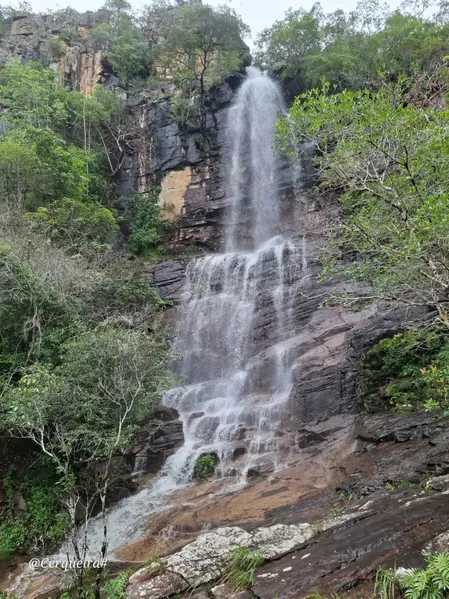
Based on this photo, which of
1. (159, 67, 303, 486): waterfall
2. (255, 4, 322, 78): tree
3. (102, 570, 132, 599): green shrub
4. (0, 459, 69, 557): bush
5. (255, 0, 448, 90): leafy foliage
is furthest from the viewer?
(255, 4, 322, 78): tree

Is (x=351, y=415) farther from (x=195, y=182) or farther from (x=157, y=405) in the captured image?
(x=195, y=182)

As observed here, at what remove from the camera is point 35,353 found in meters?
11.3

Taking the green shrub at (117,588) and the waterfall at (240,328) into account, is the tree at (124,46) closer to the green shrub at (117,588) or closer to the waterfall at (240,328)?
the waterfall at (240,328)

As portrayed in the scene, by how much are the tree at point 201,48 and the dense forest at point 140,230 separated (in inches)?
4.7

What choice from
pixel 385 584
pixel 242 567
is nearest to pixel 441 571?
pixel 385 584

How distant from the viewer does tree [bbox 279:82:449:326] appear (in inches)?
238

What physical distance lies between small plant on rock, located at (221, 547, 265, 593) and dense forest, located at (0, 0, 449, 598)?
4.70 ft

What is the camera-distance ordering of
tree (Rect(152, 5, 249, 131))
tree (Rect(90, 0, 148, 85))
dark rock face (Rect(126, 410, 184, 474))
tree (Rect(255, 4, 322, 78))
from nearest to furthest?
dark rock face (Rect(126, 410, 184, 474))
tree (Rect(152, 5, 249, 131))
tree (Rect(255, 4, 322, 78))
tree (Rect(90, 0, 148, 85))

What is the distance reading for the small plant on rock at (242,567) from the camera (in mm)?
4791

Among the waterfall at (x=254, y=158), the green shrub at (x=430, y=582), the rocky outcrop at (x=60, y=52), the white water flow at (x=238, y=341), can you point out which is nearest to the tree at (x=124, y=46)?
the rocky outcrop at (x=60, y=52)

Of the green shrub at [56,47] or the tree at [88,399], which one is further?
the green shrub at [56,47]

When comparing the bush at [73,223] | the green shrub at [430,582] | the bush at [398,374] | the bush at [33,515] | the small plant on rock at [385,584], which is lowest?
the bush at [33,515]

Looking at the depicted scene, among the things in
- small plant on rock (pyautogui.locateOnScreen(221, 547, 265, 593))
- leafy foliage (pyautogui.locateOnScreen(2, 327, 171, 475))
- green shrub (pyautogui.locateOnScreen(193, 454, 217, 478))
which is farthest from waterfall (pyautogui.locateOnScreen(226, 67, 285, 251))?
small plant on rock (pyautogui.locateOnScreen(221, 547, 265, 593))

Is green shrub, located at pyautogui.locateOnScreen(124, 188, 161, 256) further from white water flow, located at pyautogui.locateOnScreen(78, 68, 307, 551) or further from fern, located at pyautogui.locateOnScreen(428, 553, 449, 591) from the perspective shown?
fern, located at pyautogui.locateOnScreen(428, 553, 449, 591)
